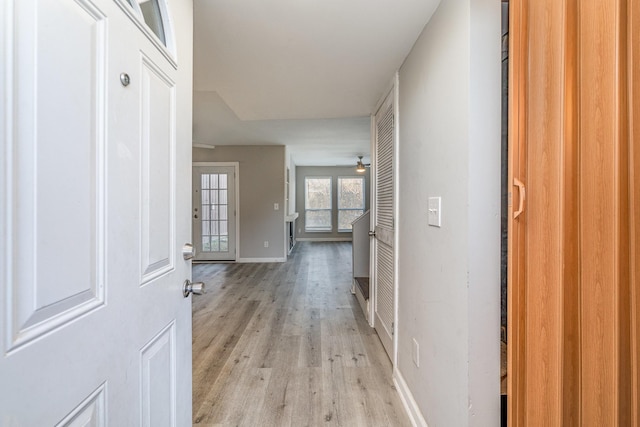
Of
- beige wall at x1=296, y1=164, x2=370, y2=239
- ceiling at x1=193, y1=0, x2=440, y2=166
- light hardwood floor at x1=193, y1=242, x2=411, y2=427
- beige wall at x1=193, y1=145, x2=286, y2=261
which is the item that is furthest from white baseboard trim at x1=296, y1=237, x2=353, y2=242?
ceiling at x1=193, y1=0, x2=440, y2=166

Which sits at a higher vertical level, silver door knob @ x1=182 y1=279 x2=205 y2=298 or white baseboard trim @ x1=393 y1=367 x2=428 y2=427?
silver door knob @ x1=182 y1=279 x2=205 y2=298

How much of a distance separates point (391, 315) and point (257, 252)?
4.32 metres

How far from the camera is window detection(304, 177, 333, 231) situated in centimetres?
944

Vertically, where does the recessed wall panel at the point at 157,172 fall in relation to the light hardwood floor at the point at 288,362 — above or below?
above

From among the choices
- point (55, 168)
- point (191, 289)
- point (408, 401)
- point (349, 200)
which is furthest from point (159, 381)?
point (349, 200)

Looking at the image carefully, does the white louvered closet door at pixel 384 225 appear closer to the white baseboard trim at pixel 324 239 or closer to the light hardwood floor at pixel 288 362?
the light hardwood floor at pixel 288 362

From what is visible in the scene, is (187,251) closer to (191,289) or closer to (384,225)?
(191,289)

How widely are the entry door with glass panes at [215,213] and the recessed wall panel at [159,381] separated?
5263 millimetres

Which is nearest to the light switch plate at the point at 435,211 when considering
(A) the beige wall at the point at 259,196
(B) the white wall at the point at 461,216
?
(B) the white wall at the point at 461,216

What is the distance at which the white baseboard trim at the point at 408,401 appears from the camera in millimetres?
1527

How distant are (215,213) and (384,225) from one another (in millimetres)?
4597

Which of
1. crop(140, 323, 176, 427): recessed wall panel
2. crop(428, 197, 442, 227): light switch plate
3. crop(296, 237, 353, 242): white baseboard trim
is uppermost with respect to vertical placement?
crop(428, 197, 442, 227): light switch plate

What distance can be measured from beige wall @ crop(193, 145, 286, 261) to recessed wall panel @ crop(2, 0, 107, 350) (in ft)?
18.0

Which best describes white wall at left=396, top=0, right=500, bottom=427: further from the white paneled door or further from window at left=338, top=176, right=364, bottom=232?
window at left=338, top=176, right=364, bottom=232
